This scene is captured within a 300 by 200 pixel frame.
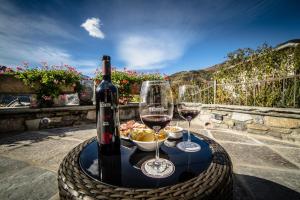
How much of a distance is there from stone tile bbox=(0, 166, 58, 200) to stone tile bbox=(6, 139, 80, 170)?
18cm

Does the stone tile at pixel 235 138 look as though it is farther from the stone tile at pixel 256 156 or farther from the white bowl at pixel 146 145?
the white bowl at pixel 146 145

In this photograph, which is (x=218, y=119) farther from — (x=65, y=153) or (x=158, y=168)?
(x=158, y=168)

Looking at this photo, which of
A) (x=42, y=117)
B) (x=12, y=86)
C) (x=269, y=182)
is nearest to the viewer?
(x=269, y=182)

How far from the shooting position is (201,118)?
16.4 feet

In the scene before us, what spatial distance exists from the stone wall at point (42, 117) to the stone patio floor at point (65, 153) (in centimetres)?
35

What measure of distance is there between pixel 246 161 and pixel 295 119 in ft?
5.93

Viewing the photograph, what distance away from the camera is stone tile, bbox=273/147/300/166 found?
7.50ft

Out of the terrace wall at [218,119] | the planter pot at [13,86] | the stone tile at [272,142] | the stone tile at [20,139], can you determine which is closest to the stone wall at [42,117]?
the terrace wall at [218,119]

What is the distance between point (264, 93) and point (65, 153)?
4.82m

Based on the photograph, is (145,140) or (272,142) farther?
(272,142)

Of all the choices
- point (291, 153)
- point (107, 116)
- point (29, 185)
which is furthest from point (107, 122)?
point (291, 153)

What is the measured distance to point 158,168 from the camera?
747mm

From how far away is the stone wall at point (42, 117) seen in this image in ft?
11.1

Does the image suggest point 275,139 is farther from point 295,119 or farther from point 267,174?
point 267,174
